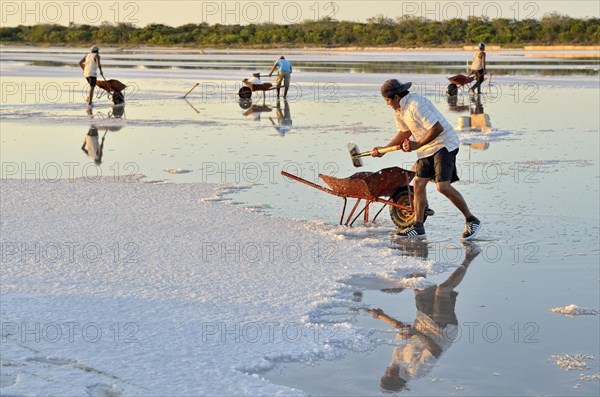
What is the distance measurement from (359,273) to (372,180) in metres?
1.85

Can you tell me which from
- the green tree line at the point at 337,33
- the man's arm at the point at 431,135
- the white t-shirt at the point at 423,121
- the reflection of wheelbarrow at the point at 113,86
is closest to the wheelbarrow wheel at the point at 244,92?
the reflection of wheelbarrow at the point at 113,86

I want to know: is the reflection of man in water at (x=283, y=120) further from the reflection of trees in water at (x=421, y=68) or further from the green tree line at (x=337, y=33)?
the green tree line at (x=337, y=33)

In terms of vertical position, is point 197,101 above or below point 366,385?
above

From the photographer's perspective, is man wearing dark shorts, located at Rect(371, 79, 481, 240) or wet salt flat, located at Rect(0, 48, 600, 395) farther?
man wearing dark shorts, located at Rect(371, 79, 481, 240)

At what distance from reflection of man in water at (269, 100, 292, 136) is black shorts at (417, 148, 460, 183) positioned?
8.76m

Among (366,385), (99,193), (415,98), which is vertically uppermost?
(415,98)

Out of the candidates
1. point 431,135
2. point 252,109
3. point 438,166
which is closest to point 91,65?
point 252,109

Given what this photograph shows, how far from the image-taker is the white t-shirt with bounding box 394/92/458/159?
8.75 meters

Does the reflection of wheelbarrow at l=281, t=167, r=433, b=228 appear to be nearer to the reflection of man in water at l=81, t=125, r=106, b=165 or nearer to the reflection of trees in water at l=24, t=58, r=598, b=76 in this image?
the reflection of man in water at l=81, t=125, r=106, b=165

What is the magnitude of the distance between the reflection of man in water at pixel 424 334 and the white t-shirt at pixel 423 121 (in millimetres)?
1642

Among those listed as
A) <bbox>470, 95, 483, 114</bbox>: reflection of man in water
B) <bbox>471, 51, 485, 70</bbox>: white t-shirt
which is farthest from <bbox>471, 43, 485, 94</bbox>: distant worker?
<bbox>470, 95, 483, 114</bbox>: reflection of man in water

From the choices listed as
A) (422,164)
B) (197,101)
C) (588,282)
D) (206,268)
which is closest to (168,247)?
(206,268)

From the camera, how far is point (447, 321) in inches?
252

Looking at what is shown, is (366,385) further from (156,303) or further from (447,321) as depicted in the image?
(156,303)
